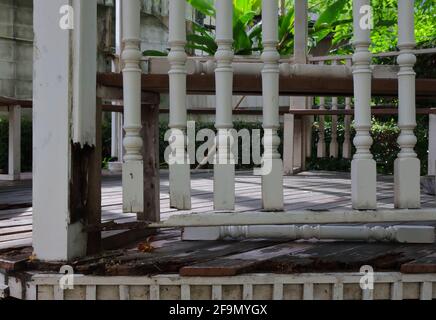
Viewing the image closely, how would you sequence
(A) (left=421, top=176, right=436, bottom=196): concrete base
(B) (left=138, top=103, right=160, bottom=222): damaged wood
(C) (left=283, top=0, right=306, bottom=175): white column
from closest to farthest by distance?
(B) (left=138, top=103, right=160, bottom=222): damaged wood
(A) (left=421, top=176, right=436, bottom=196): concrete base
(C) (left=283, top=0, right=306, bottom=175): white column

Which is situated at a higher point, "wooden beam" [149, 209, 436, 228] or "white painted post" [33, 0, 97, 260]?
"white painted post" [33, 0, 97, 260]

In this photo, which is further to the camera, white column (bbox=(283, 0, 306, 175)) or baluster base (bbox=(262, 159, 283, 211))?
white column (bbox=(283, 0, 306, 175))

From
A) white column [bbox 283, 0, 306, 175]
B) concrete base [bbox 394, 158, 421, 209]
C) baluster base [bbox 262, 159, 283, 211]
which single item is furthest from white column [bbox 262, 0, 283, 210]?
white column [bbox 283, 0, 306, 175]

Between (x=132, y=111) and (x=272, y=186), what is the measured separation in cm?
46

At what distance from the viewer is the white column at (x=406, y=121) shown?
1658 millimetres

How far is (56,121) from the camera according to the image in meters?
1.58

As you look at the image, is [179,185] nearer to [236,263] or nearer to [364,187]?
[236,263]

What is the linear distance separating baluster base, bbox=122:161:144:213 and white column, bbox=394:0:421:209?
75 centimetres

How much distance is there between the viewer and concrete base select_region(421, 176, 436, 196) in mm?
3624

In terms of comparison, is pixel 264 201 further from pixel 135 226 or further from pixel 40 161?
pixel 40 161

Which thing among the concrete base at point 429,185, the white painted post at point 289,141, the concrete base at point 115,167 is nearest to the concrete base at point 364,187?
the concrete base at point 429,185

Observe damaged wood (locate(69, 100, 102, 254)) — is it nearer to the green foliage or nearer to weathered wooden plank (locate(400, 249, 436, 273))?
weathered wooden plank (locate(400, 249, 436, 273))

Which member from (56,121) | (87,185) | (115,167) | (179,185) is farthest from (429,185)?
(115,167)

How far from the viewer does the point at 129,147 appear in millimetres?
1654
